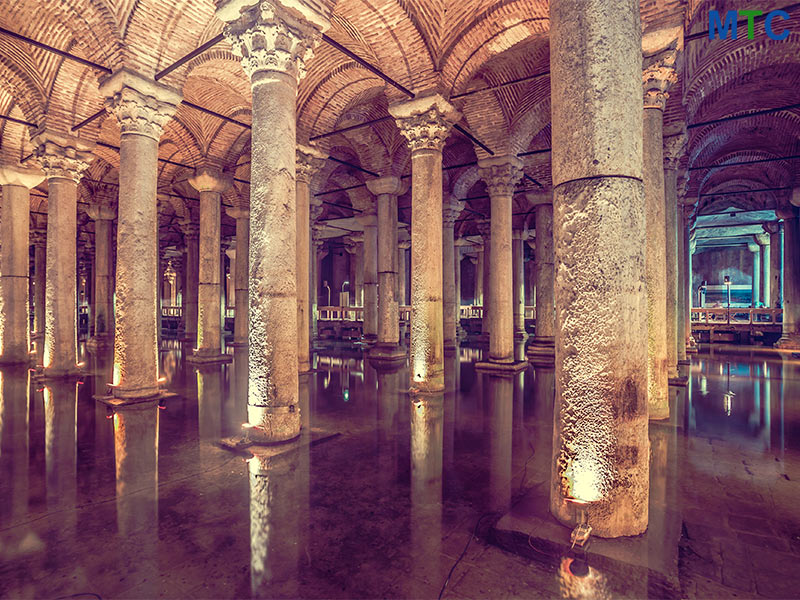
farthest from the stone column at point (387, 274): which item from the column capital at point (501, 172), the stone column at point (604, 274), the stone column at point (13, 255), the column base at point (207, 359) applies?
the stone column at point (604, 274)

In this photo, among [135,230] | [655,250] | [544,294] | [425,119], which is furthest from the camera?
[544,294]

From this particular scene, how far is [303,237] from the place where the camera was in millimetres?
8898

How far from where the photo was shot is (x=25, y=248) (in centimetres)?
1062

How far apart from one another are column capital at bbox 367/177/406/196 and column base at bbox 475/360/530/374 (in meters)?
5.26

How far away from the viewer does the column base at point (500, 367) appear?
9828 mm

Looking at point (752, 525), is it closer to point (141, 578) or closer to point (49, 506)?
point (141, 578)

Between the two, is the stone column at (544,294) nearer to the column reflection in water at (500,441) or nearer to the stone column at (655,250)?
the column reflection in water at (500,441)

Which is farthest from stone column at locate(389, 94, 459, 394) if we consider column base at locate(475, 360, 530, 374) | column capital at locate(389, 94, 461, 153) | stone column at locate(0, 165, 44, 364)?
stone column at locate(0, 165, 44, 364)

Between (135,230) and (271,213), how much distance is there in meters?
3.03

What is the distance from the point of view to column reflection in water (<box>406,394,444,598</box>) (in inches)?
98.2

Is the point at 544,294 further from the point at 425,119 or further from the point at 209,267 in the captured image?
the point at 209,267

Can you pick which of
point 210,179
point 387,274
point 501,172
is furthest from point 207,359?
point 501,172

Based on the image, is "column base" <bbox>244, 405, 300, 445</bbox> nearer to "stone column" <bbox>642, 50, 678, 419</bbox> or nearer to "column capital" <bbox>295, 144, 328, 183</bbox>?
"stone column" <bbox>642, 50, 678, 419</bbox>

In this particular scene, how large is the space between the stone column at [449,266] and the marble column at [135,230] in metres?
8.60
